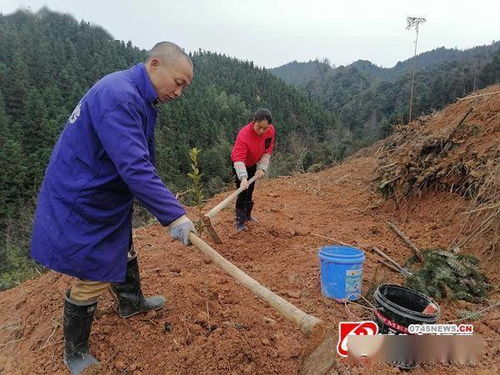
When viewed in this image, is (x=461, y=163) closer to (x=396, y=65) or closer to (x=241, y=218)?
(x=241, y=218)

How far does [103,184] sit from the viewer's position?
7.05 feet

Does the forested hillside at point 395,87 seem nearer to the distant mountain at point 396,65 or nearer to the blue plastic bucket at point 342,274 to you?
the distant mountain at point 396,65

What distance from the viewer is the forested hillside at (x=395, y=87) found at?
3759 centimetres

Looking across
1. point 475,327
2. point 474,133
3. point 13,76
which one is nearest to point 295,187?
point 474,133

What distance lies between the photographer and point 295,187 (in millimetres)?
8727

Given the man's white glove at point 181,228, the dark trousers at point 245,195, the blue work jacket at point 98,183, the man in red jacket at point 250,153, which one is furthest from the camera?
the dark trousers at point 245,195

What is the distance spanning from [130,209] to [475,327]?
263cm

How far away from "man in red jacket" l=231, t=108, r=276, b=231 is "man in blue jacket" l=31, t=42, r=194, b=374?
96.1 inches

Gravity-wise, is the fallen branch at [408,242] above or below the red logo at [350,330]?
below

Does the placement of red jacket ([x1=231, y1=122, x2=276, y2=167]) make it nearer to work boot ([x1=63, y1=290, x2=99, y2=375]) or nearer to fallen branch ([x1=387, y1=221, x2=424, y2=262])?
fallen branch ([x1=387, y1=221, x2=424, y2=262])

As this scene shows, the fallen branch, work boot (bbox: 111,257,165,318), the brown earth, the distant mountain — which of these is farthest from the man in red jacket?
the distant mountain

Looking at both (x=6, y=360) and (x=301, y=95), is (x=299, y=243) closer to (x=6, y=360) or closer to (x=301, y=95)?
(x=6, y=360)

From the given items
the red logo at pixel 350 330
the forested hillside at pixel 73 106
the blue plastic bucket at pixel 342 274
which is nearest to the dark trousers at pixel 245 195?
the blue plastic bucket at pixel 342 274

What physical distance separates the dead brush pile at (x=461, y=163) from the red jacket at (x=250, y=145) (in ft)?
7.35
